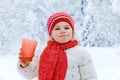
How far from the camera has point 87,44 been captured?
8102 mm

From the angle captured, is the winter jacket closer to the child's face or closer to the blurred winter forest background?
the child's face

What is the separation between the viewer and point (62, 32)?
2855 millimetres

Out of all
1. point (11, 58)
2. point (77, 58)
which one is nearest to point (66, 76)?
point (77, 58)

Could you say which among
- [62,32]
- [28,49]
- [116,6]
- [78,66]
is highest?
[116,6]

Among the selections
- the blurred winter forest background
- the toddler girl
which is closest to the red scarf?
the toddler girl

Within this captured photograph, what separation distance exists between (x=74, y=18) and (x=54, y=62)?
17.9 feet

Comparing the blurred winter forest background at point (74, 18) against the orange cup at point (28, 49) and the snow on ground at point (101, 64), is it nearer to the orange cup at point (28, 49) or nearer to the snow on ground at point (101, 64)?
the snow on ground at point (101, 64)

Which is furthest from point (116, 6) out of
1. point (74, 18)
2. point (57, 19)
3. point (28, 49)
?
point (28, 49)

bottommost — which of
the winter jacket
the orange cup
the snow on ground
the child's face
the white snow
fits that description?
the snow on ground

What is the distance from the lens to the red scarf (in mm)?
2844

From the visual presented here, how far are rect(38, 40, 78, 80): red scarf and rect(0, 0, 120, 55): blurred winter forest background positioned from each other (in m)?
5.21

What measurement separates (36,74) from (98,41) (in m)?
5.34

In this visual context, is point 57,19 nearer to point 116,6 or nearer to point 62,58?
point 62,58

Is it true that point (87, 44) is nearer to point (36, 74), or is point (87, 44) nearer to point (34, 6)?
point (34, 6)
